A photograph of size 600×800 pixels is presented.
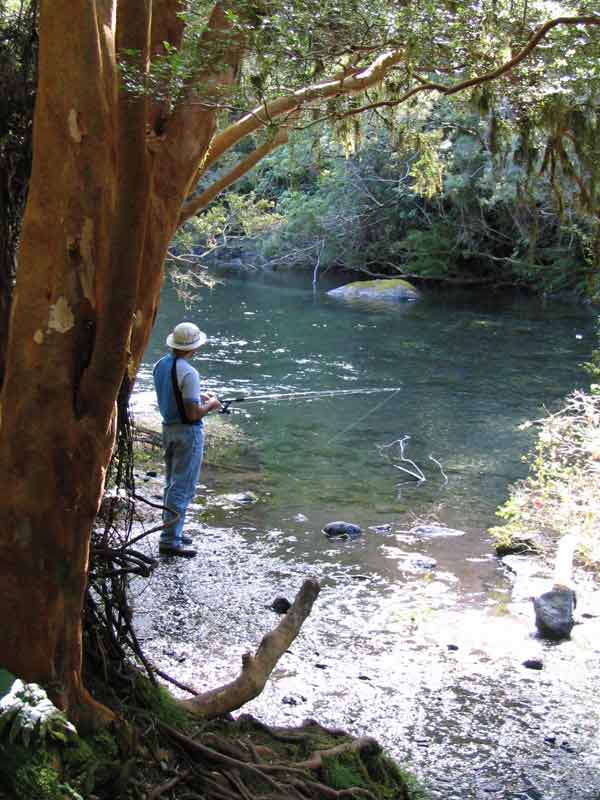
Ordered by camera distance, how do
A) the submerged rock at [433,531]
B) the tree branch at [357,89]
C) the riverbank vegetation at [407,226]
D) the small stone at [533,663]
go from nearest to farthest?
1. the tree branch at [357,89]
2. the small stone at [533,663]
3. the submerged rock at [433,531]
4. the riverbank vegetation at [407,226]

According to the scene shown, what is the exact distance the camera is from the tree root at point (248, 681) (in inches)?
179

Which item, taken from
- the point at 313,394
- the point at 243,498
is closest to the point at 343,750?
the point at 243,498

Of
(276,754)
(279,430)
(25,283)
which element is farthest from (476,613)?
(279,430)

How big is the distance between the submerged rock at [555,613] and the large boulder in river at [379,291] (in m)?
25.3

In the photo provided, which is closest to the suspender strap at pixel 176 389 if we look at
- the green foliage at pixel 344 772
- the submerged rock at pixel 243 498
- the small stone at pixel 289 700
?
the submerged rock at pixel 243 498

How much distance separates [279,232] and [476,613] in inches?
1233

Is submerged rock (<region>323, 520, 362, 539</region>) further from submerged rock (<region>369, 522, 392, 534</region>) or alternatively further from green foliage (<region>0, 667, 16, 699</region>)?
green foliage (<region>0, 667, 16, 699</region>)

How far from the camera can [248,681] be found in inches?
179

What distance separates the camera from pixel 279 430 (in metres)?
15.0

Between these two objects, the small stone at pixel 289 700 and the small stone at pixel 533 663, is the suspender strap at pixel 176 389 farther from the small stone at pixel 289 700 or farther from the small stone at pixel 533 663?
the small stone at pixel 533 663

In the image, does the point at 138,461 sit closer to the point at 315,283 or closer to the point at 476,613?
the point at 476,613

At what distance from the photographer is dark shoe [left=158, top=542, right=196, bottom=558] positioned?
861cm

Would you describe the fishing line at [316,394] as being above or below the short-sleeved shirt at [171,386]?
below

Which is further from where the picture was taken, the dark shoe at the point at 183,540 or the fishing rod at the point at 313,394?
the fishing rod at the point at 313,394
